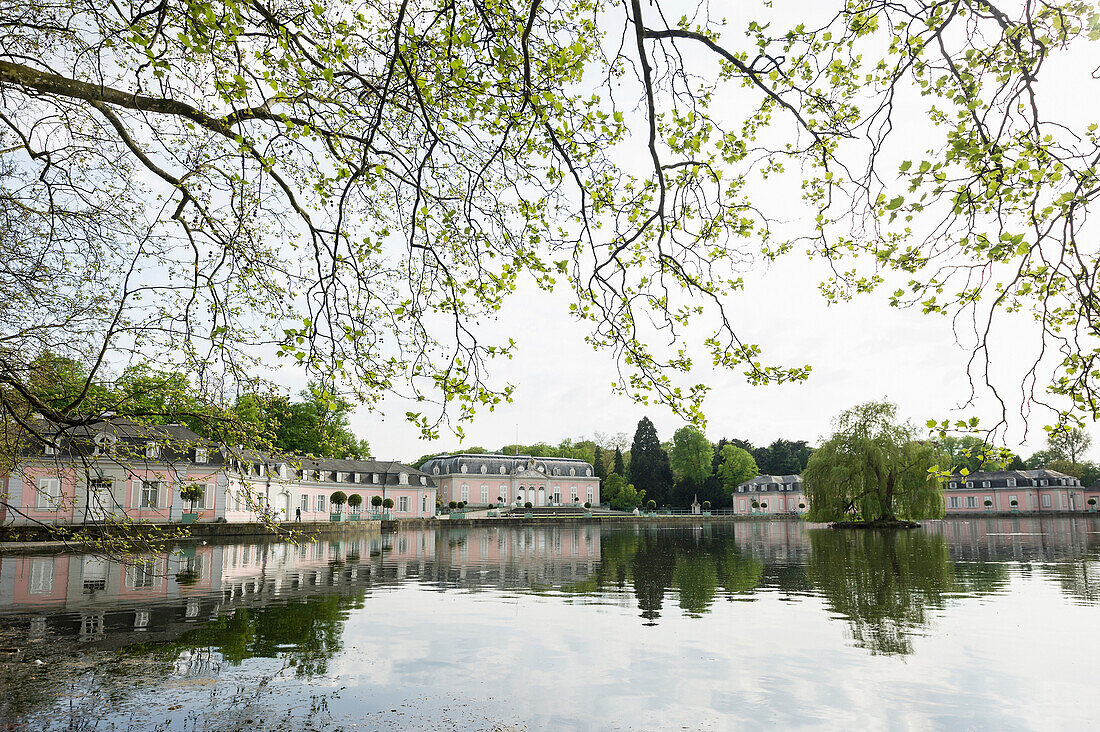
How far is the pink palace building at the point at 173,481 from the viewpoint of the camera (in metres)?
6.78

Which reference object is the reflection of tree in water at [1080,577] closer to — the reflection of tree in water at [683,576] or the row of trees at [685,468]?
the reflection of tree in water at [683,576]

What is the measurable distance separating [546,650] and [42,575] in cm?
1370

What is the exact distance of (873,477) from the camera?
38875mm

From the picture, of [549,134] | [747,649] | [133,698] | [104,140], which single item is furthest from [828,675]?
[104,140]

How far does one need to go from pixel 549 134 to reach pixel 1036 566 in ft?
68.4

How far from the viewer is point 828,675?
7621 mm

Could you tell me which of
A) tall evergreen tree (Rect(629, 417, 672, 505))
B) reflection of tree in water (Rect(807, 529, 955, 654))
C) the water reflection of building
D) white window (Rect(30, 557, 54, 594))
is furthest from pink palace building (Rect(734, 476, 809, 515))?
white window (Rect(30, 557, 54, 594))

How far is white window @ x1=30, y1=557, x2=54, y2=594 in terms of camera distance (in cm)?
1366

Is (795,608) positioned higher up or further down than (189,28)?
further down

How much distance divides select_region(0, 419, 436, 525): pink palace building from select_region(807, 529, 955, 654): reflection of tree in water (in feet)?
26.4

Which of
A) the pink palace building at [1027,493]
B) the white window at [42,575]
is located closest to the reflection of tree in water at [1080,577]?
the white window at [42,575]

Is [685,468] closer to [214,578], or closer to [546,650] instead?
[214,578]

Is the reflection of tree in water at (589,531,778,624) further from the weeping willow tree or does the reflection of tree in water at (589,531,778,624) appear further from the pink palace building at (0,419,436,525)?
the weeping willow tree

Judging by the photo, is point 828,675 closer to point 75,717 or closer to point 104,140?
point 75,717
